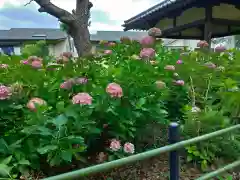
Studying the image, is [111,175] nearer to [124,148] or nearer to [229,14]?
[124,148]

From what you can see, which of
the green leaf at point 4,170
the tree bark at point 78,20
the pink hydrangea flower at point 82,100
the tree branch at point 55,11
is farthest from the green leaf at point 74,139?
the tree branch at point 55,11

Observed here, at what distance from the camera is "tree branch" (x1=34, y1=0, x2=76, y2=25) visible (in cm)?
778

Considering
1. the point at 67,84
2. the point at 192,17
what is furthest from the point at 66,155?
the point at 192,17

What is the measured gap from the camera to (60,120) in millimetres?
1304

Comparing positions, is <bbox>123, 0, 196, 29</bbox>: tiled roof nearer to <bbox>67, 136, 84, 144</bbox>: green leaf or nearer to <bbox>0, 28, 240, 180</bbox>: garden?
<bbox>0, 28, 240, 180</bbox>: garden

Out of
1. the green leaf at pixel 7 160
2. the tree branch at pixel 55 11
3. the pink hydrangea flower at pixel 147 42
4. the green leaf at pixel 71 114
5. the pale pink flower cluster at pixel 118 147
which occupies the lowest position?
the pale pink flower cluster at pixel 118 147

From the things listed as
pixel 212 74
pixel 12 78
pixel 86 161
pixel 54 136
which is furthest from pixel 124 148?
pixel 212 74

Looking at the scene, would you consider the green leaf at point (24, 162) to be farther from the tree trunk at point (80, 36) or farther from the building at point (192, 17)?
the tree trunk at point (80, 36)

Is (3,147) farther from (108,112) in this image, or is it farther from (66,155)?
(108,112)

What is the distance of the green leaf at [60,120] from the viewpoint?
1.29 metres

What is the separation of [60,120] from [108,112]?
0.29 m

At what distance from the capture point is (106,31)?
24.7 metres

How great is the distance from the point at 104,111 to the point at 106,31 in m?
23.8

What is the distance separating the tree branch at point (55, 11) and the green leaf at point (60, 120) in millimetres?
7033
